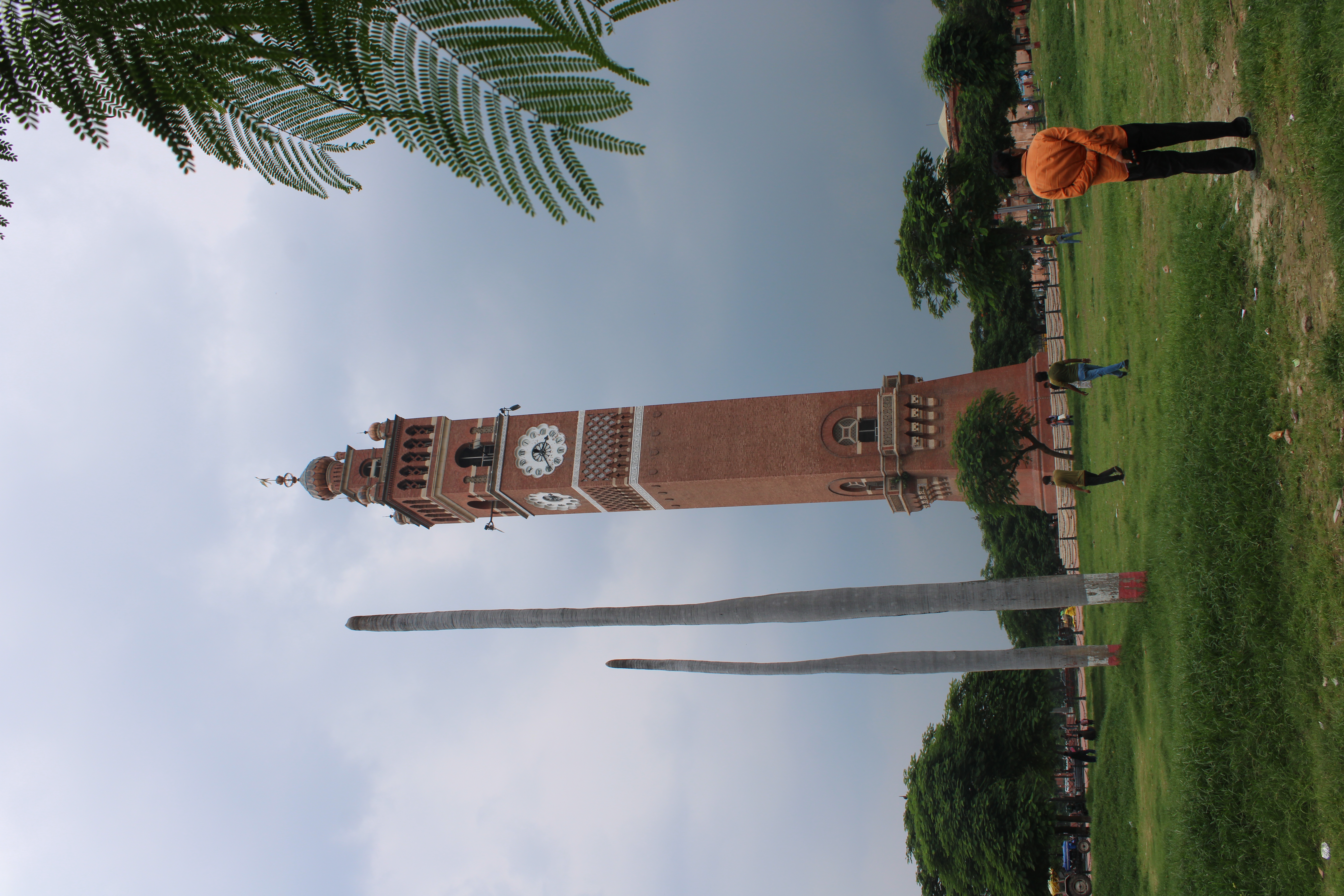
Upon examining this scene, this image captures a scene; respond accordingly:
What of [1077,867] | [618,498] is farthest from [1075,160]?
[1077,867]

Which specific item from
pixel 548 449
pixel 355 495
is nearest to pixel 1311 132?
pixel 548 449

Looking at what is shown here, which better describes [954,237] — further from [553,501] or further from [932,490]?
[553,501]

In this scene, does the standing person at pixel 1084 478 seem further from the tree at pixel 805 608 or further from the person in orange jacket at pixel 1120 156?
the person in orange jacket at pixel 1120 156

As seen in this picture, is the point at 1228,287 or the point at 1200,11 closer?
the point at 1228,287

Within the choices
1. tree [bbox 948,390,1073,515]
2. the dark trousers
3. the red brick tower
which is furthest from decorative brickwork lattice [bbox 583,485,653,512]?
the dark trousers

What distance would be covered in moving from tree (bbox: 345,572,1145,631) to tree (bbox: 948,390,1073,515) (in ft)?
28.8

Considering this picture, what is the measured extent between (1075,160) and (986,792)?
28.0m

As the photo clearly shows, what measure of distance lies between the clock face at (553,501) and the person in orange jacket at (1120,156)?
59.6ft

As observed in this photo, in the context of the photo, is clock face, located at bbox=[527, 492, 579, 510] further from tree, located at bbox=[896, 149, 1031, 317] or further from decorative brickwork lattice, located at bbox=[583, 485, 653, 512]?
tree, located at bbox=[896, 149, 1031, 317]

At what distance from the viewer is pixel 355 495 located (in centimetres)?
2628

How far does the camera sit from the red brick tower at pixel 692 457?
22.8 metres

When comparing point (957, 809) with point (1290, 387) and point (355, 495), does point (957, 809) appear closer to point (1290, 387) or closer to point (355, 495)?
point (355, 495)

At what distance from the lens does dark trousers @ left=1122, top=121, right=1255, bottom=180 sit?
8.27 m

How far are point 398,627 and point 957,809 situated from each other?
26509mm
